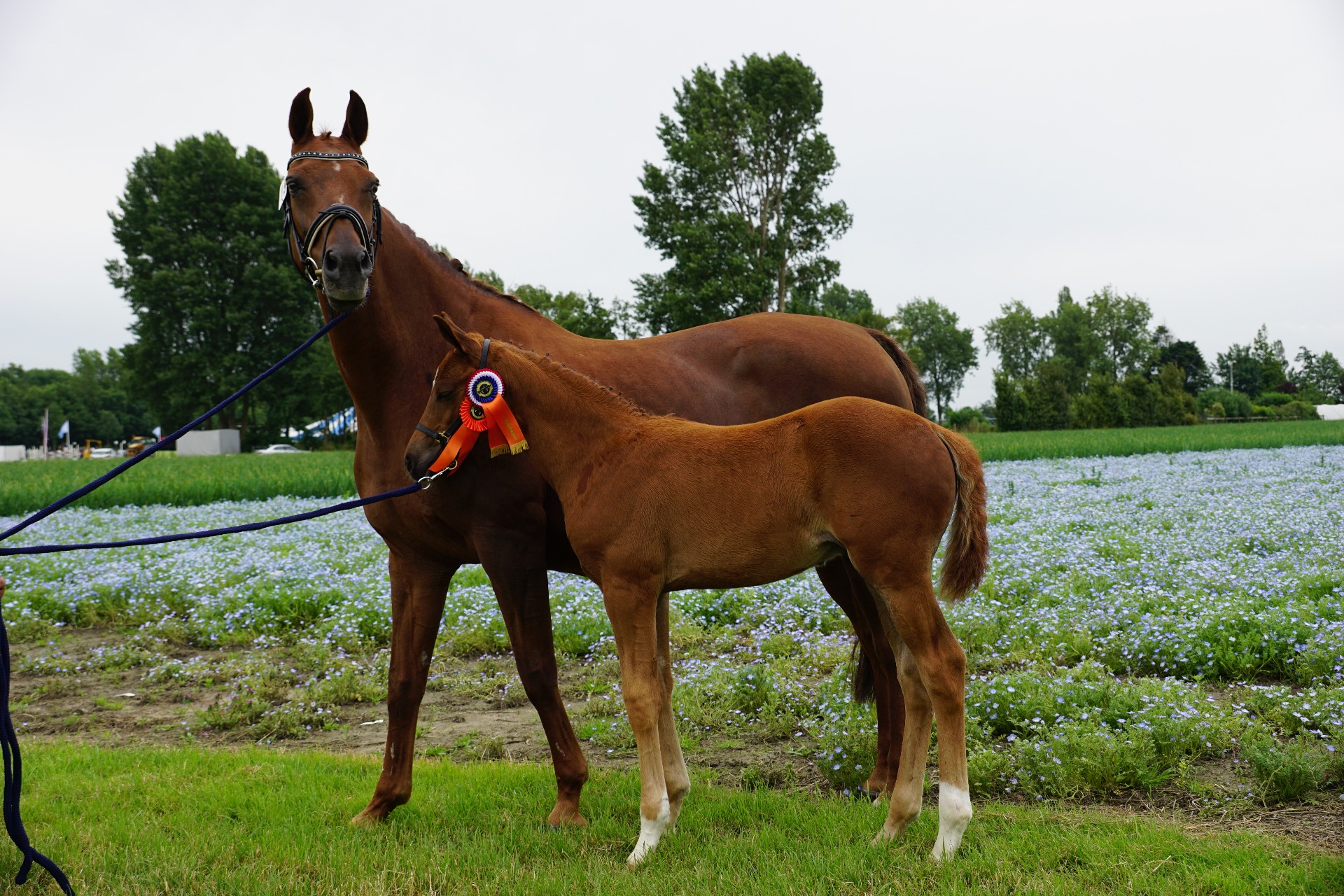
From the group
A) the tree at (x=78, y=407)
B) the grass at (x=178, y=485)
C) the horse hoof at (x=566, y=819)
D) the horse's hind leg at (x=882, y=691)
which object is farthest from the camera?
the tree at (x=78, y=407)

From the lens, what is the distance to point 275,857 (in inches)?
161

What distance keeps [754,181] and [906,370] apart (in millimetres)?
39790

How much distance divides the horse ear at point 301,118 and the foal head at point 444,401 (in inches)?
58.2

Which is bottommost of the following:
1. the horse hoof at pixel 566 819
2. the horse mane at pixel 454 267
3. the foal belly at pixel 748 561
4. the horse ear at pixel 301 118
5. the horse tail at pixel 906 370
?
the horse hoof at pixel 566 819

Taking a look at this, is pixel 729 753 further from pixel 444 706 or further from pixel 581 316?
pixel 581 316

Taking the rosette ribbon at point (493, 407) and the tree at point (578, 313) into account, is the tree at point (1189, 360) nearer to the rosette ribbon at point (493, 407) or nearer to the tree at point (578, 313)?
the tree at point (578, 313)

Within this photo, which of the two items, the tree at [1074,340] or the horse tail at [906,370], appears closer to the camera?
the horse tail at [906,370]

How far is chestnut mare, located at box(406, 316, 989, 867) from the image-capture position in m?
3.69

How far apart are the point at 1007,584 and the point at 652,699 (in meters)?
5.94

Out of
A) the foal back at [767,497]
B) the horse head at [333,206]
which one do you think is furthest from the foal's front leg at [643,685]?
the horse head at [333,206]

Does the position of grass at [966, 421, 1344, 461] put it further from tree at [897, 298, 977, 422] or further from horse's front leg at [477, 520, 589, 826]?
tree at [897, 298, 977, 422]

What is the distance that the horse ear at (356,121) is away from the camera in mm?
4660

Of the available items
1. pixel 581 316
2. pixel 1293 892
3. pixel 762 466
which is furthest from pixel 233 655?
pixel 581 316

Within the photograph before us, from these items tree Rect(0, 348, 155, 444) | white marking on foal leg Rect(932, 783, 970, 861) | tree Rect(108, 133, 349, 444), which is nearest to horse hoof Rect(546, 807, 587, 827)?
white marking on foal leg Rect(932, 783, 970, 861)
